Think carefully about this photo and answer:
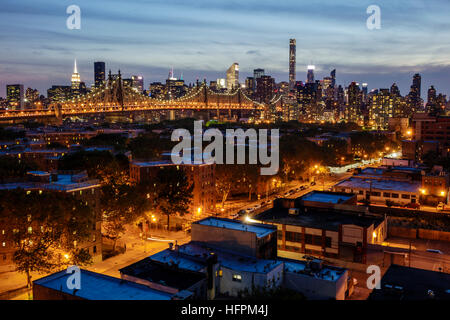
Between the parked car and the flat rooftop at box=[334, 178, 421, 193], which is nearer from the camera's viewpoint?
the parked car

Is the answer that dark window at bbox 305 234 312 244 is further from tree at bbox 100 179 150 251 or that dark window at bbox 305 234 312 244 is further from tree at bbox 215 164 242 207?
tree at bbox 215 164 242 207

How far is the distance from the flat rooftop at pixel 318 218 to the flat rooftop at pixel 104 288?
13646 mm

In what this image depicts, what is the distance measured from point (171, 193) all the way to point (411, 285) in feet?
72.4

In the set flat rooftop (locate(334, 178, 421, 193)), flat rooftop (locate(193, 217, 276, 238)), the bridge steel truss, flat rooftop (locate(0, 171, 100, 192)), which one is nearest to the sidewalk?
flat rooftop (locate(0, 171, 100, 192))

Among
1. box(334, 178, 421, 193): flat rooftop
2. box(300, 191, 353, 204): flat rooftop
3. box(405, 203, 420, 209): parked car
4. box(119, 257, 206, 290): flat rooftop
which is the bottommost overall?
box(405, 203, 420, 209): parked car

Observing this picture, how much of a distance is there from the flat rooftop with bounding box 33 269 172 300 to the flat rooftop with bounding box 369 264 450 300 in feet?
27.8

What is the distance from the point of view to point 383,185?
45.8 meters

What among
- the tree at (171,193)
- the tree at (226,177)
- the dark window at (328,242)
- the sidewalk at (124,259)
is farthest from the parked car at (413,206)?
the sidewalk at (124,259)

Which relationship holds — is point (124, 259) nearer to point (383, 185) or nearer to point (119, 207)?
point (119, 207)

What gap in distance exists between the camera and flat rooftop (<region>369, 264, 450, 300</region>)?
16484 mm

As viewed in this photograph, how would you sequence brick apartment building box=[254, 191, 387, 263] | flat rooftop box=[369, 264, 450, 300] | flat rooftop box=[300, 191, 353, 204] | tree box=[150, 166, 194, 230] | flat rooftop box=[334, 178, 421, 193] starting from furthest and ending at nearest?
flat rooftop box=[334, 178, 421, 193] → tree box=[150, 166, 194, 230] → flat rooftop box=[300, 191, 353, 204] → brick apartment building box=[254, 191, 387, 263] → flat rooftop box=[369, 264, 450, 300]

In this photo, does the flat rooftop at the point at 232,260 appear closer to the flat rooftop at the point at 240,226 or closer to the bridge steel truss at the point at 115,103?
the flat rooftop at the point at 240,226

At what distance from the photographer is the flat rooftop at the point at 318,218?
27648 millimetres

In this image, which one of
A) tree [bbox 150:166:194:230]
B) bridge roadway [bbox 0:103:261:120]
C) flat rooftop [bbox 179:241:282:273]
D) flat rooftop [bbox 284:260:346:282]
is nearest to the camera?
flat rooftop [bbox 284:260:346:282]
